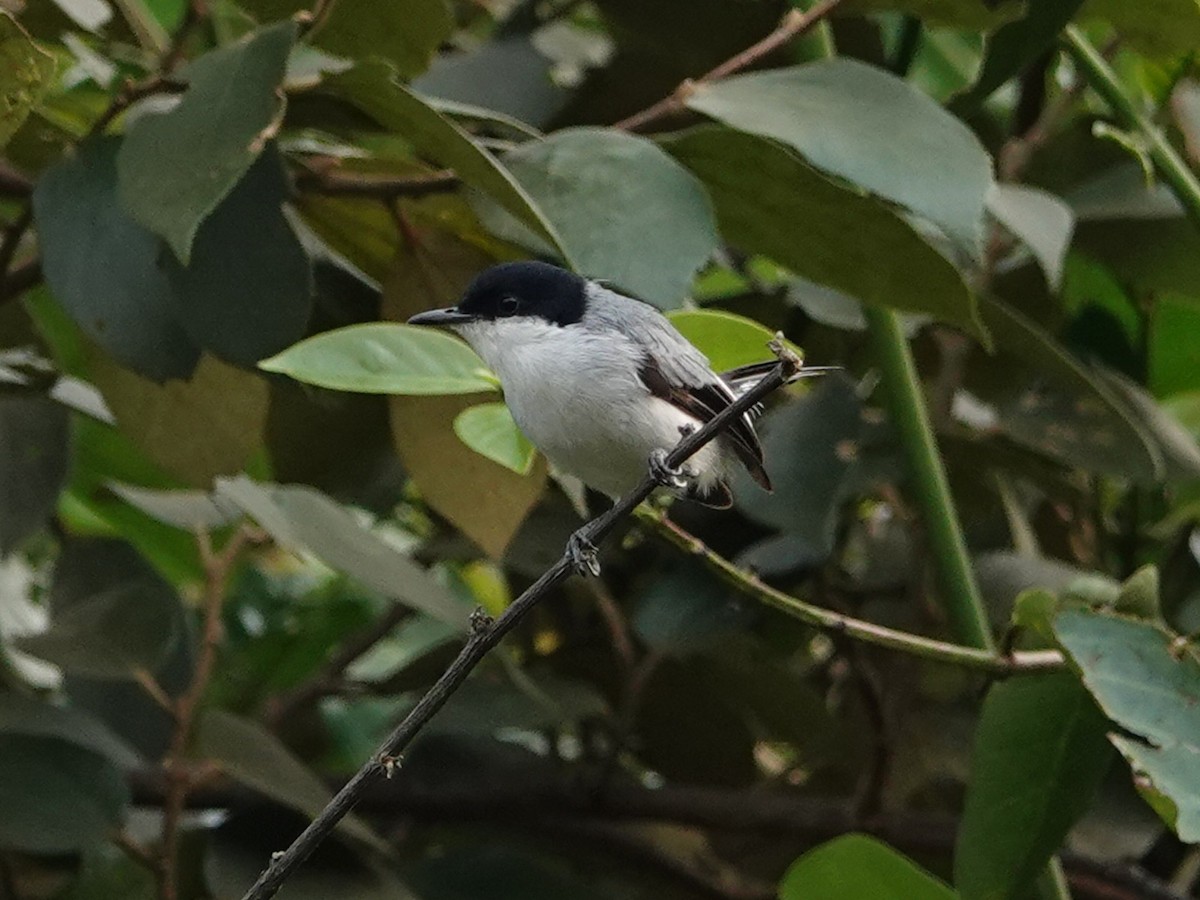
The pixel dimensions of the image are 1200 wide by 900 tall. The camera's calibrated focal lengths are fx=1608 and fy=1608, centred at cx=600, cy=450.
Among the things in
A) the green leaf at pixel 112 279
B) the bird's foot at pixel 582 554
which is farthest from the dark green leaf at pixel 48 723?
the bird's foot at pixel 582 554

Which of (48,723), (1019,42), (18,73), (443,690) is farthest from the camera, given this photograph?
(48,723)

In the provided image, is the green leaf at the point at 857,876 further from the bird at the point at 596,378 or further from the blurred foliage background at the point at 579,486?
the bird at the point at 596,378

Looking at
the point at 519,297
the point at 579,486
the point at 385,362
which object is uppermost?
the point at 385,362

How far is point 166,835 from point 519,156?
58 centimetres

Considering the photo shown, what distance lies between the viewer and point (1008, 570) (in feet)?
4.18

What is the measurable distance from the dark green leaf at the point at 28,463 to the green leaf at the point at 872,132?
0.57 meters

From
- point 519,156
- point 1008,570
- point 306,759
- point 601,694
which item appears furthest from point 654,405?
point 306,759

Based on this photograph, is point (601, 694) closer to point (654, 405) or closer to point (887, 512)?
point (887, 512)

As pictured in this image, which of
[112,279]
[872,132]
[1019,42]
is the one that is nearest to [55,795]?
[112,279]

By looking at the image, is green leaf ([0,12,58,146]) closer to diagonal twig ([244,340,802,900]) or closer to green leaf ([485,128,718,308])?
green leaf ([485,128,718,308])

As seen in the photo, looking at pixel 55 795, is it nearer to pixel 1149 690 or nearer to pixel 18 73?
pixel 18 73

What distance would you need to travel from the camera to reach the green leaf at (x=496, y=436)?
75 centimetres

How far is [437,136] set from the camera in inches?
35.1

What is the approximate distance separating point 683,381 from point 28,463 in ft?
1.80
